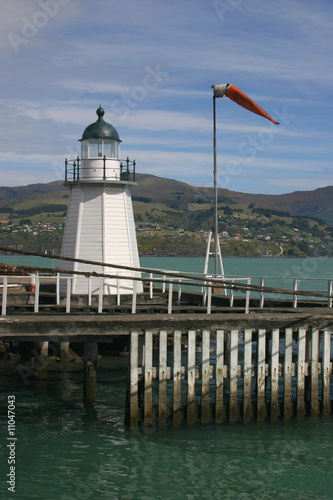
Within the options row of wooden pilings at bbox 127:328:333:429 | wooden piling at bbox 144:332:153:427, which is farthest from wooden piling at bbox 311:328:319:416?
wooden piling at bbox 144:332:153:427

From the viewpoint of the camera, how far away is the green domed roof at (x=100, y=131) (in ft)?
92.7

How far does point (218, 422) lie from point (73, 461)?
404 centimetres

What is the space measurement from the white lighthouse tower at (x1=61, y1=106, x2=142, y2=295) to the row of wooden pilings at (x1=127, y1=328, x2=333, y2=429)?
1117 centimetres

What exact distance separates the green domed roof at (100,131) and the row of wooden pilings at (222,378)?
14137mm

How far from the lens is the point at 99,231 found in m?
27.5

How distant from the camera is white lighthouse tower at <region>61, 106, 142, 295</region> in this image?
27438 mm

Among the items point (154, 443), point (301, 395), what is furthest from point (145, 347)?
point (301, 395)

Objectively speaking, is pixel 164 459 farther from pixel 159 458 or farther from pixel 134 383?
pixel 134 383

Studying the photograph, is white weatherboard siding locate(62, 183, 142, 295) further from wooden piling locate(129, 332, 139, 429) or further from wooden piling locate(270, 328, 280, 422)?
wooden piling locate(270, 328, 280, 422)

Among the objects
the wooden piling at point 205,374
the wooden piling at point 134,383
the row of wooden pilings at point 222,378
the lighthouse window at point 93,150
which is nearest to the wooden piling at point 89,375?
the row of wooden pilings at point 222,378

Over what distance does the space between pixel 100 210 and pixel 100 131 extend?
3591 mm

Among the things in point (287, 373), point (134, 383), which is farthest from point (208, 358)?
point (287, 373)

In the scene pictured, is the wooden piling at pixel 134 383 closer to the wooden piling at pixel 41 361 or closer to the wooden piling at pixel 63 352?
the wooden piling at pixel 41 361

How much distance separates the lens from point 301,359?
1662cm
